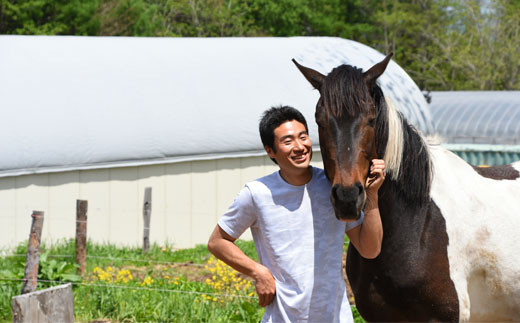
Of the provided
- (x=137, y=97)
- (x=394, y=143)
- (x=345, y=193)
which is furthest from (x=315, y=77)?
(x=137, y=97)

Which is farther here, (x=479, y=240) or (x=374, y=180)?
(x=479, y=240)

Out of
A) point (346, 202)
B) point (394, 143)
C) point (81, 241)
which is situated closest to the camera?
point (346, 202)

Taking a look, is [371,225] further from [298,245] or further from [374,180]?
[298,245]

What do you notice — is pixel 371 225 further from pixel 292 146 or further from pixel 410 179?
pixel 410 179

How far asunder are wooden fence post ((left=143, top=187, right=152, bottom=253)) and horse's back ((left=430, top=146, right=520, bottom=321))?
702 cm

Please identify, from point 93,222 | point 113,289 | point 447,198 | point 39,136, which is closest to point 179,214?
point 93,222

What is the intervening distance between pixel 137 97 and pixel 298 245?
865 centimetres

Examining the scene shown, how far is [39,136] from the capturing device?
33.6 ft

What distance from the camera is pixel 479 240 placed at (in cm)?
388

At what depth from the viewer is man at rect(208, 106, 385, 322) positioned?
2967 mm

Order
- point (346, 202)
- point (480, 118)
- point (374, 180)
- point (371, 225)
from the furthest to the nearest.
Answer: point (480, 118) → point (374, 180) → point (371, 225) → point (346, 202)

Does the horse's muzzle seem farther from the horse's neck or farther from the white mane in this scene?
the horse's neck

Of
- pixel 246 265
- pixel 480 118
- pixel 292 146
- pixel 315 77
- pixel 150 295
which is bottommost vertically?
pixel 150 295

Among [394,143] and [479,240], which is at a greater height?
[394,143]
